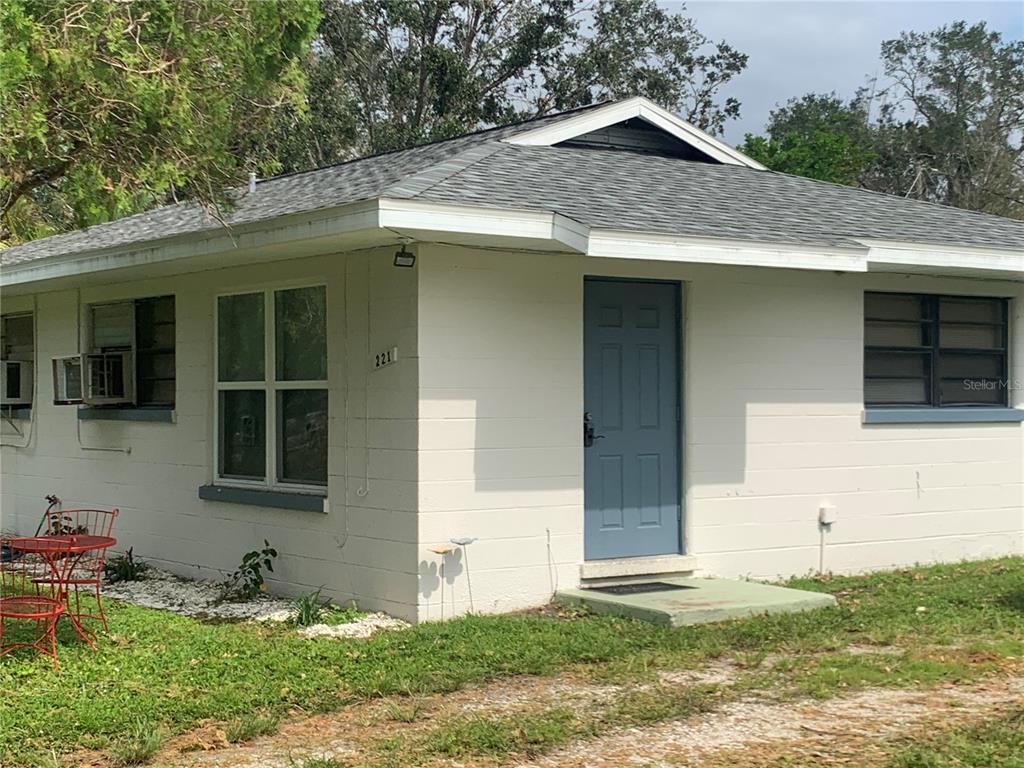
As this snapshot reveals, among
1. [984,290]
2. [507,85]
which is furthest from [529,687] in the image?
[507,85]

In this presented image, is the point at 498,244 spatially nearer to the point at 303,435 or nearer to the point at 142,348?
the point at 303,435

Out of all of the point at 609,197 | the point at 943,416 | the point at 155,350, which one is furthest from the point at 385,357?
the point at 943,416

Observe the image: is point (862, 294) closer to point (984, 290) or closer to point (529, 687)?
point (984, 290)

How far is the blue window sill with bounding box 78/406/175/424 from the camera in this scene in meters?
11.1

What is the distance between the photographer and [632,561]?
370 inches

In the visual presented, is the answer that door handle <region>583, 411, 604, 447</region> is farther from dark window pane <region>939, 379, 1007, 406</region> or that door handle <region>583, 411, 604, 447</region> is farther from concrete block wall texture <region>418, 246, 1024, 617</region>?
dark window pane <region>939, 379, 1007, 406</region>

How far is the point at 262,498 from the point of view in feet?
32.0

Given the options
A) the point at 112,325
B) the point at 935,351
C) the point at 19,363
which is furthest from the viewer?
the point at 19,363

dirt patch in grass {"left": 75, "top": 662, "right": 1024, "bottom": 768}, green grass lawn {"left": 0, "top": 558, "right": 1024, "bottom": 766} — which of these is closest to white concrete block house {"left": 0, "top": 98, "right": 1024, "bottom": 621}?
green grass lawn {"left": 0, "top": 558, "right": 1024, "bottom": 766}

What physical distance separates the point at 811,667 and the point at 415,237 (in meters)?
3.74

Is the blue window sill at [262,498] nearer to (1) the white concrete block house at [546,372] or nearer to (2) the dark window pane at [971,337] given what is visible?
(1) the white concrete block house at [546,372]

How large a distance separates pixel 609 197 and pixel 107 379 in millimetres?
5427

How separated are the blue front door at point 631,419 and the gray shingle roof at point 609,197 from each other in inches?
31.9

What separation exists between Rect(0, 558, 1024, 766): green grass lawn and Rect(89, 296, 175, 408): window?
3.11m
